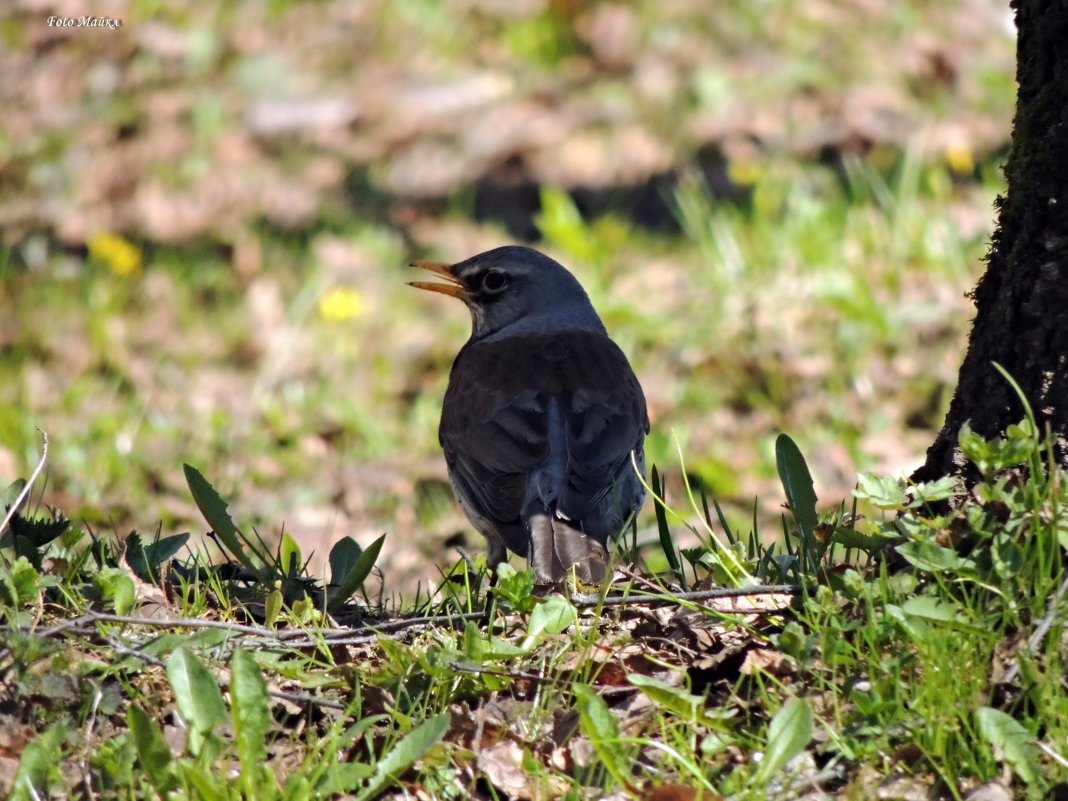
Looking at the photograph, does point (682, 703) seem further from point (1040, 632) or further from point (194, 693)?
point (194, 693)

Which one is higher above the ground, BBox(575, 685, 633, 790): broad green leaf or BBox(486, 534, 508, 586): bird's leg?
BBox(575, 685, 633, 790): broad green leaf

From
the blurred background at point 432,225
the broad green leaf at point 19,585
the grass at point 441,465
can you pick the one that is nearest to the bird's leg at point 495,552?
the grass at point 441,465

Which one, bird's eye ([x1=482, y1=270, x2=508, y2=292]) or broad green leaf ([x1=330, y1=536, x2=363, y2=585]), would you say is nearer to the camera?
broad green leaf ([x1=330, y1=536, x2=363, y2=585])

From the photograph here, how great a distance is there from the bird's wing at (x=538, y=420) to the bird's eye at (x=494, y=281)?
0.47 meters

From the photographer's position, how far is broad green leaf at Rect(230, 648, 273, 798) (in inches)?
109

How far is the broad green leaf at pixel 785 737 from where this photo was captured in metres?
2.71

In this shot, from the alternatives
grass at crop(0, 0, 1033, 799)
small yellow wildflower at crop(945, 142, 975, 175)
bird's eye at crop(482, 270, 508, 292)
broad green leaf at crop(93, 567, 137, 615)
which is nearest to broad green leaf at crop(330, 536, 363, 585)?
grass at crop(0, 0, 1033, 799)

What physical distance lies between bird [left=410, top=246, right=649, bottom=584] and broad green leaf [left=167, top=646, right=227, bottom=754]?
145 centimetres

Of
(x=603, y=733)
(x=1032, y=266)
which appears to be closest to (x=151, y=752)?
(x=603, y=733)

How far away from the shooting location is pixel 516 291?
20.6 feet

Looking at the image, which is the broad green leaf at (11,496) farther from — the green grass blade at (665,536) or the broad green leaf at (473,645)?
the green grass blade at (665,536)

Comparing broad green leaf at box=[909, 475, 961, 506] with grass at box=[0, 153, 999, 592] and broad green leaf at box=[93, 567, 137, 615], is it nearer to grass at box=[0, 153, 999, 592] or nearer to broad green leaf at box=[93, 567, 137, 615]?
broad green leaf at box=[93, 567, 137, 615]

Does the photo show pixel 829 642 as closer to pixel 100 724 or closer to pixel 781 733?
pixel 781 733

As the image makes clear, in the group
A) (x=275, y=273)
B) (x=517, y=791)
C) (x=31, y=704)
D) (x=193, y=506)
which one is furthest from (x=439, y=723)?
(x=275, y=273)
